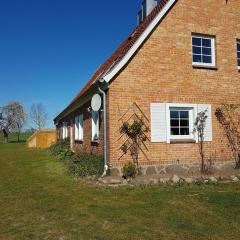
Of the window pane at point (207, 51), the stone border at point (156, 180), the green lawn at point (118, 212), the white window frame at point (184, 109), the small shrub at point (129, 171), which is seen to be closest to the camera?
the green lawn at point (118, 212)

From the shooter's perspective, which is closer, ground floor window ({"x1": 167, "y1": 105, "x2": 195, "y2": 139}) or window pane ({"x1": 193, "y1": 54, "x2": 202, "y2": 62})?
ground floor window ({"x1": 167, "y1": 105, "x2": 195, "y2": 139})

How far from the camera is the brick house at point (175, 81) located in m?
11.8

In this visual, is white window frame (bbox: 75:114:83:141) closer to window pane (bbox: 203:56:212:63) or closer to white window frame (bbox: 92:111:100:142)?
white window frame (bbox: 92:111:100:142)

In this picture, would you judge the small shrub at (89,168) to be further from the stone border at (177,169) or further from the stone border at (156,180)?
the stone border at (156,180)

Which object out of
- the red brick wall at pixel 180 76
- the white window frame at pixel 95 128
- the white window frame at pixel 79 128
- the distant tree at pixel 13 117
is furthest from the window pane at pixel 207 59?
the distant tree at pixel 13 117

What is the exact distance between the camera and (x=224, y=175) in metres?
11.8

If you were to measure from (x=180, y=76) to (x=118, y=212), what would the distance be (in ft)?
22.5

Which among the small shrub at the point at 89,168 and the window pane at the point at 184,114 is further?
the window pane at the point at 184,114

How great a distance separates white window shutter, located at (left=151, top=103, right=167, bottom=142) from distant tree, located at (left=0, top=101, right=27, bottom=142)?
178ft

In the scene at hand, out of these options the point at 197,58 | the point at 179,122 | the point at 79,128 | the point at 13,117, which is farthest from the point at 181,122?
the point at 13,117

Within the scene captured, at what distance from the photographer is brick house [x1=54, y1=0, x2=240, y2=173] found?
11789mm

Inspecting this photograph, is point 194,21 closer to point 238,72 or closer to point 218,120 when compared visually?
point 238,72

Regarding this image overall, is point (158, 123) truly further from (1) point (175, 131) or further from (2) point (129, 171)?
(2) point (129, 171)

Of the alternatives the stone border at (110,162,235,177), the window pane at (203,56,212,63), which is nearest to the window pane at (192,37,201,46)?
the window pane at (203,56,212,63)
